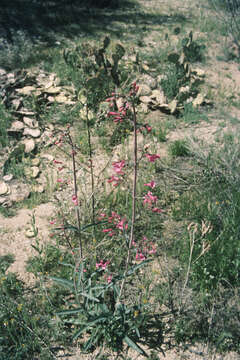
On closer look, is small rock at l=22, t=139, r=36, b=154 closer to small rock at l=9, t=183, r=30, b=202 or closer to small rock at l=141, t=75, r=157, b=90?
small rock at l=9, t=183, r=30, b=202

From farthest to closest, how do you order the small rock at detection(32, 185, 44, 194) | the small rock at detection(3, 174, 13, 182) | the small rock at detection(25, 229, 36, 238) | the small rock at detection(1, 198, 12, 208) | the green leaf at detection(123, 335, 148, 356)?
the small rock at detection(3, 174, 13, 182), the small rock at detection(32, 185, 44, 194), the small rock at detection(1, 198, 12, 208), the small rock at detection(25, 229, 36, 238), the green leaf at detection(123, 335, 148, 356)

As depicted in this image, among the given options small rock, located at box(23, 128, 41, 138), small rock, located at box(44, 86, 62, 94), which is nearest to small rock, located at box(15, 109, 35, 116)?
small rock, located at box(23, 128, 41, 138)

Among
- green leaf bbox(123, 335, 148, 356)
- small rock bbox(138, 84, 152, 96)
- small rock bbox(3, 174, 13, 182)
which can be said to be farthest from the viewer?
small rock bbox(138, 84, 152, 96)

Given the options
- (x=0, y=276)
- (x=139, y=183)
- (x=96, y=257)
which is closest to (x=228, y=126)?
(x=139, y=183)

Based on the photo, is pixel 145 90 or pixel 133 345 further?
pixel 145 90

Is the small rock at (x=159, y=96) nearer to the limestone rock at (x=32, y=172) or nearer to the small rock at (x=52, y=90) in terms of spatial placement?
the small rock at (x=52, y=90)

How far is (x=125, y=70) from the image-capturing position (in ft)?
16.3

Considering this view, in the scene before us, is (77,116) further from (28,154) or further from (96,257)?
(96,257)

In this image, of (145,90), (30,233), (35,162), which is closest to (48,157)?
(35,162)

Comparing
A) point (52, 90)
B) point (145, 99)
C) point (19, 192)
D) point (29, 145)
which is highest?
point (52, 90)

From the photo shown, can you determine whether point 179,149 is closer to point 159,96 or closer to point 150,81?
point 159,96

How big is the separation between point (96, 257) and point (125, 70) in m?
3.30

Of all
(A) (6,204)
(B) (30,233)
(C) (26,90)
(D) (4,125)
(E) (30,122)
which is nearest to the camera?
(B) (30,233)

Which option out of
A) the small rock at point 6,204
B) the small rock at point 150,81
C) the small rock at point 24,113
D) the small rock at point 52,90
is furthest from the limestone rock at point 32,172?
→ the small rock at point 150,81
